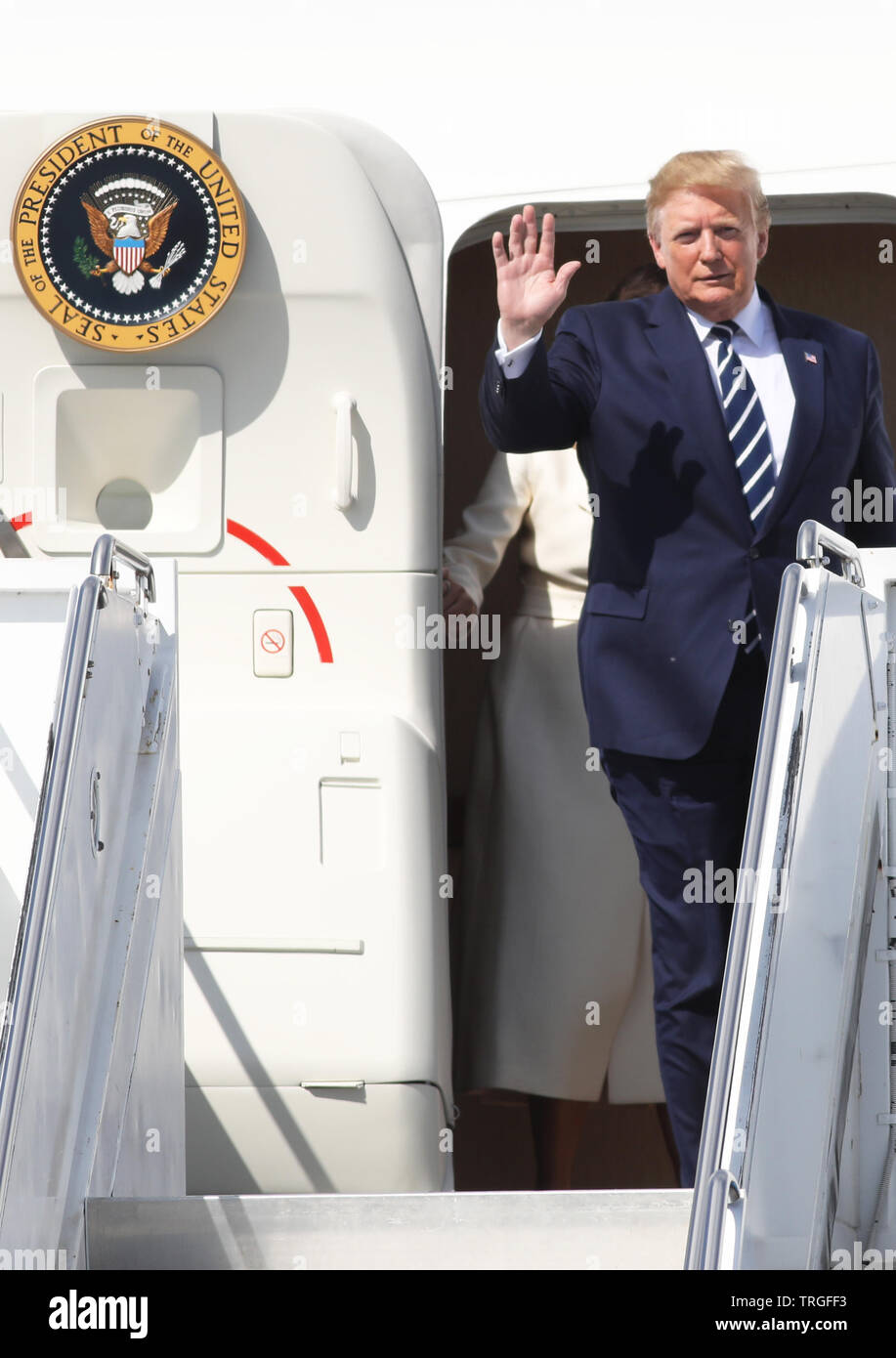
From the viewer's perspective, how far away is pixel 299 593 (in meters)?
3.46

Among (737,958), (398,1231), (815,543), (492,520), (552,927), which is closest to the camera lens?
(737,958)

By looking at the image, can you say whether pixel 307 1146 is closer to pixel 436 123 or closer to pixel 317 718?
pixel 317 718

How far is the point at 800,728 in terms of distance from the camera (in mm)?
2219

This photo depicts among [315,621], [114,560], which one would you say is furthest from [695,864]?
[114,560]

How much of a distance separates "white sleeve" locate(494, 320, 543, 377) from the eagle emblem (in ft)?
2.48

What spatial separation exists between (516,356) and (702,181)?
1.68 feet

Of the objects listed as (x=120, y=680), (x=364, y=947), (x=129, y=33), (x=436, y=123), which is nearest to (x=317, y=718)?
(x=364, y=947)

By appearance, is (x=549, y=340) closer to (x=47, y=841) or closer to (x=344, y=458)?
(x=344, y=458)

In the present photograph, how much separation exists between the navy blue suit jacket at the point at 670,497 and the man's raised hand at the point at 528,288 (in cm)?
10

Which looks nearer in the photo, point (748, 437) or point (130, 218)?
point (748, 437)

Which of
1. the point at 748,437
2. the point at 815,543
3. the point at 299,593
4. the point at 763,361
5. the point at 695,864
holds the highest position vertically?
the point at 763,361

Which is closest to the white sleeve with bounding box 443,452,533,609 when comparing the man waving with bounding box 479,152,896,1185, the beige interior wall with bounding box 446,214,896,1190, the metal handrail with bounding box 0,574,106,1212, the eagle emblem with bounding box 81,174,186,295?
the beige interior wall with bounding box 446,214,896,1190

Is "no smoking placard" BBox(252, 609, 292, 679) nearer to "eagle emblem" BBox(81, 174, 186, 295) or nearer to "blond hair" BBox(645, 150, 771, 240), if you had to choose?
"eagle emblem" BBox(81, 174, 186, 295)

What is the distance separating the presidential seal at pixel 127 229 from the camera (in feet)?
11.1
